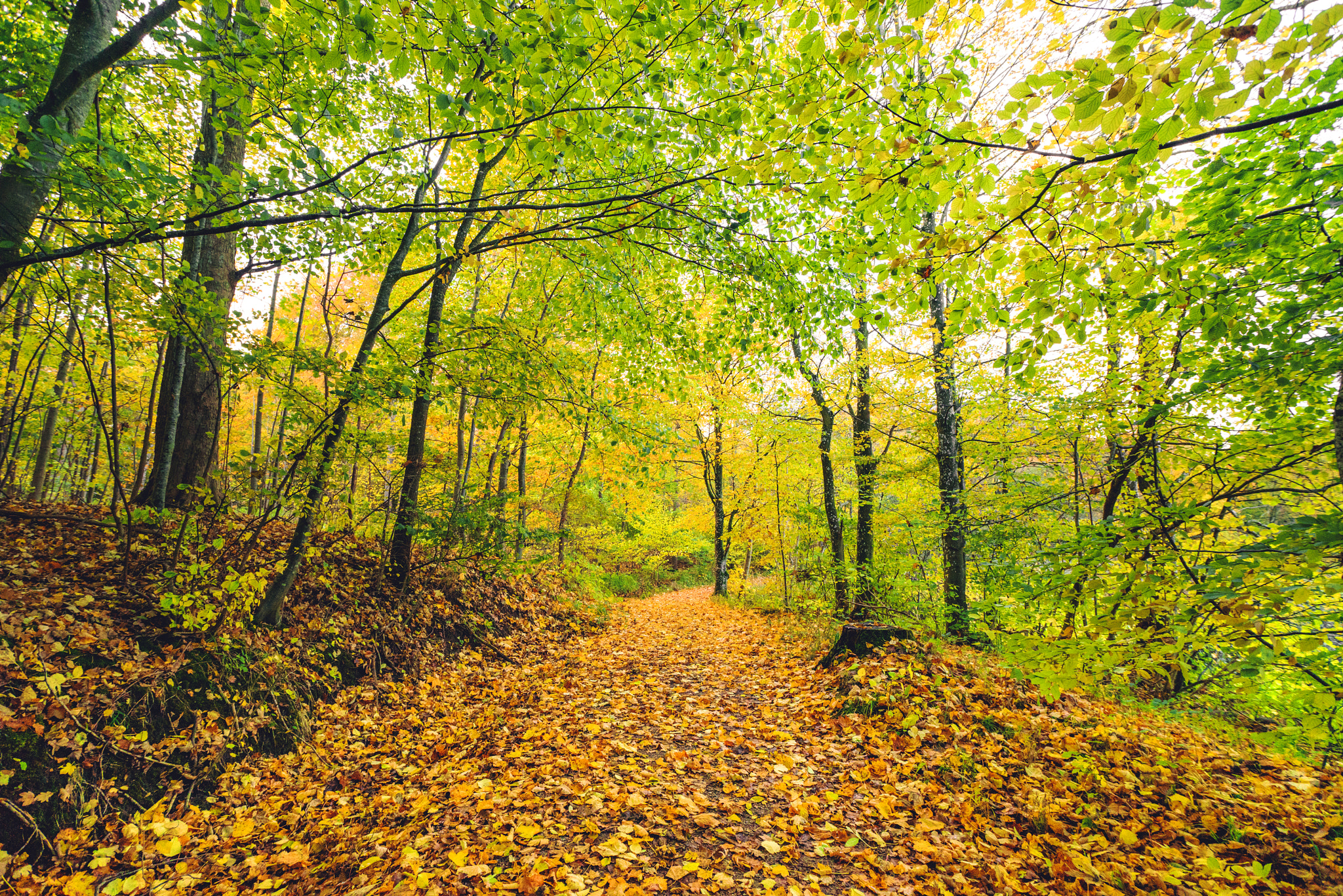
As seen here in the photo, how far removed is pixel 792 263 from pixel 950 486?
4.92 metres

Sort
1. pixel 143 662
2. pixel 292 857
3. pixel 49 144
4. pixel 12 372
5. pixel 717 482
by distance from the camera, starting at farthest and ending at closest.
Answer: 1. pixel 717 482
2. pixel 12 372
3. pixel 143 662
4. pixel 292 857
5. pixel 49 144

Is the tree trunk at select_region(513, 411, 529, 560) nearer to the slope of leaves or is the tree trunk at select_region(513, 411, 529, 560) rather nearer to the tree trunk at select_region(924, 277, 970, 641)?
the slope of leaves

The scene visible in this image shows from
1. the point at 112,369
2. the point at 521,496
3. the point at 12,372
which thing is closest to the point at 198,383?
the point at 112,369

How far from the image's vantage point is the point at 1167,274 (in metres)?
2.60

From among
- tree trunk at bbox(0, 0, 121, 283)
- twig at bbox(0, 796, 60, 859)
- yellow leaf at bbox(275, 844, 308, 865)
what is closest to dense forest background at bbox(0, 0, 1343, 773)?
tree trunk at bbox(0, 0, 121, 283)

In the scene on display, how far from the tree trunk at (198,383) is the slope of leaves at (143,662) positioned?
0.74 meters

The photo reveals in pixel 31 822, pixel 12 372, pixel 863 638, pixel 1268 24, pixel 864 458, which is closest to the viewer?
pixel 1268 24

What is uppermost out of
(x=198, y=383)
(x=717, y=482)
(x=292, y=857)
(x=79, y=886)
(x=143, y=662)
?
(x=198, y=383)

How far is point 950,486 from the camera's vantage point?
729 cm

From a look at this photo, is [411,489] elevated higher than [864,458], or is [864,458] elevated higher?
[864,458]

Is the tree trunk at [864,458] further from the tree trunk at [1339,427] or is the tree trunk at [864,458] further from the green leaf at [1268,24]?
the green leaf at [1268,24]

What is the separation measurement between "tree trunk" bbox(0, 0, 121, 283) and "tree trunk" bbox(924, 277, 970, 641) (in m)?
8.24

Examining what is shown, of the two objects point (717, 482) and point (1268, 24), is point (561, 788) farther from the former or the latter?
point (717, 482)

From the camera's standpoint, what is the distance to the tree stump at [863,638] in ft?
19.1
